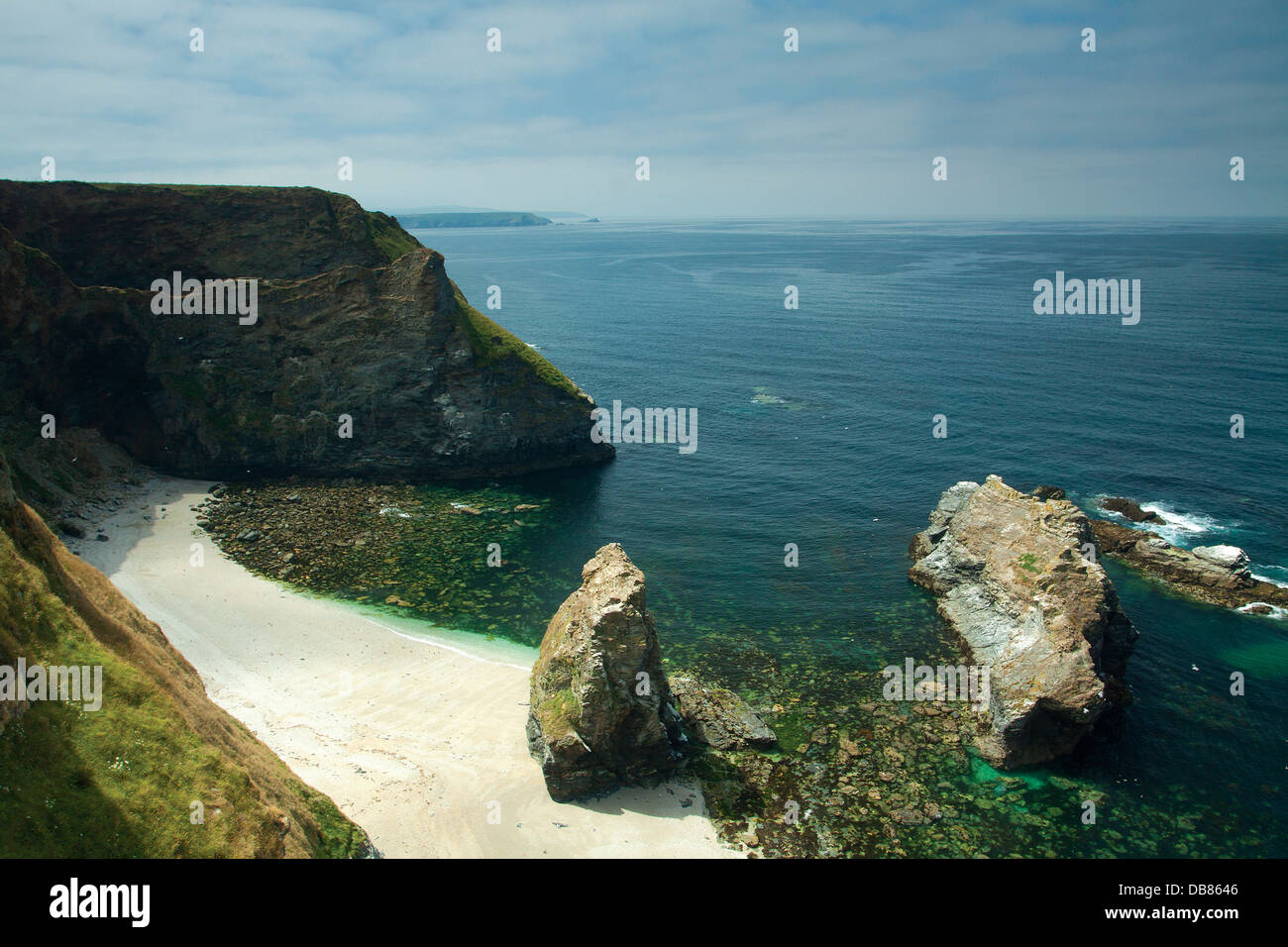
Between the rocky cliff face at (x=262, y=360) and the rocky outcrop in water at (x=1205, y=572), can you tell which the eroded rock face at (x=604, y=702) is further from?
the rocky cliff face at (x=262, y=360)

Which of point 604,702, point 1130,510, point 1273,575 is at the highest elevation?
point 1130,510

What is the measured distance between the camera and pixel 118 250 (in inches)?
2675

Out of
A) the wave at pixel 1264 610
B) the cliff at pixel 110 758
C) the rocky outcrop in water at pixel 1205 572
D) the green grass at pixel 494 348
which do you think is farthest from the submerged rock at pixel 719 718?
the green grass at pixel 494 348

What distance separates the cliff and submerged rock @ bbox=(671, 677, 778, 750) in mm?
16380

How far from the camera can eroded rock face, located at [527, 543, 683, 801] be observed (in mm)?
30812

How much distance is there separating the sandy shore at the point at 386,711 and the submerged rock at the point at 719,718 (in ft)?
11.6

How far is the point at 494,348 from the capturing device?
226 feet

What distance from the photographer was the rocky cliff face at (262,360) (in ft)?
210

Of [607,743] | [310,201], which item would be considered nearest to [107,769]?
[607,743]

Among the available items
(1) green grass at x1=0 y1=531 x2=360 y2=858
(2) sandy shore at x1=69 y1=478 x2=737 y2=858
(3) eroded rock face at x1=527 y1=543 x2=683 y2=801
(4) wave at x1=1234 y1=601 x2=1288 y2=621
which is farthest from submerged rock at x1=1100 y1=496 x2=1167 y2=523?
(1) green grass at x1=0 y1=531 x2=360 y2=858

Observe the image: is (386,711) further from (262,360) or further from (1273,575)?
(1273,575)

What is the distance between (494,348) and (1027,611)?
4847cm

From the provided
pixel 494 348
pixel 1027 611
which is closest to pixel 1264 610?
pixel 1027 611

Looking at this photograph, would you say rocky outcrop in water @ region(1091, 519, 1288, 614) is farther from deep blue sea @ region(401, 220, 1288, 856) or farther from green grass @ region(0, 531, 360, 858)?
green grass @ region(0, 531, 360, 858)
